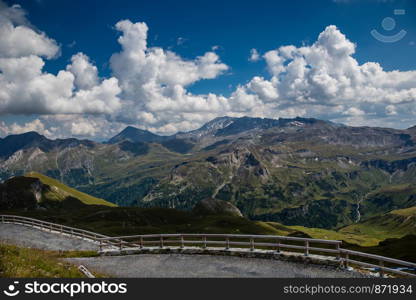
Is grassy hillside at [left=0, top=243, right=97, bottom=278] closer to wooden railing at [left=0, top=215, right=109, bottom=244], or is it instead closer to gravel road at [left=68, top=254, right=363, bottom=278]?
gravel road at [left=68, top=254, right=363, bottom=278]

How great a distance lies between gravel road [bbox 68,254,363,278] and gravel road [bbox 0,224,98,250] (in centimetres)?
1109

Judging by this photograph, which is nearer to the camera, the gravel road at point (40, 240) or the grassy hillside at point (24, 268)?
the grassy hillside at point (24, 268)

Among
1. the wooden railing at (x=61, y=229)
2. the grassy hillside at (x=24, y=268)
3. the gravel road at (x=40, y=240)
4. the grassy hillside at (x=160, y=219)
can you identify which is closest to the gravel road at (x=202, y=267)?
the grassy hillside at (x=24, y=268)

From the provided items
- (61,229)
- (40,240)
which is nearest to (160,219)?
(61,229)

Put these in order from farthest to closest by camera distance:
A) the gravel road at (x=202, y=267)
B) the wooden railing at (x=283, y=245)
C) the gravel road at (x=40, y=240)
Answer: the gravel road at (x=40, y=240), the gravel road at (x=202, y=267), the wooden railing at (x=283, y=245)

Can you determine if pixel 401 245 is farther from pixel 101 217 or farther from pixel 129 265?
pixel 101 217

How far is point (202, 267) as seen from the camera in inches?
974

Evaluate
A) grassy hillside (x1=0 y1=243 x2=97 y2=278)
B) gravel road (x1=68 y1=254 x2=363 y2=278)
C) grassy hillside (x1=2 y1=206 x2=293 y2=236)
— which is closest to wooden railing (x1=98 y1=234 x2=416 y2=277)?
gravel road (x1=68 y1=254 x2=363 y2=278)

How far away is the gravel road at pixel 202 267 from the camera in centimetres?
2200

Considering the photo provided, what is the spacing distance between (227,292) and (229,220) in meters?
140

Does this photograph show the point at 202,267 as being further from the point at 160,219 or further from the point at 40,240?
the point at 160,219

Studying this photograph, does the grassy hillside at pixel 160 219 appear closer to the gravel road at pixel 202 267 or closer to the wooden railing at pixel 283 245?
the wooden railing at pixel 283 245

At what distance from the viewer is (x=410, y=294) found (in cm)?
1590

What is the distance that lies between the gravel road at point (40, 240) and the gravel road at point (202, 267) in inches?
437
